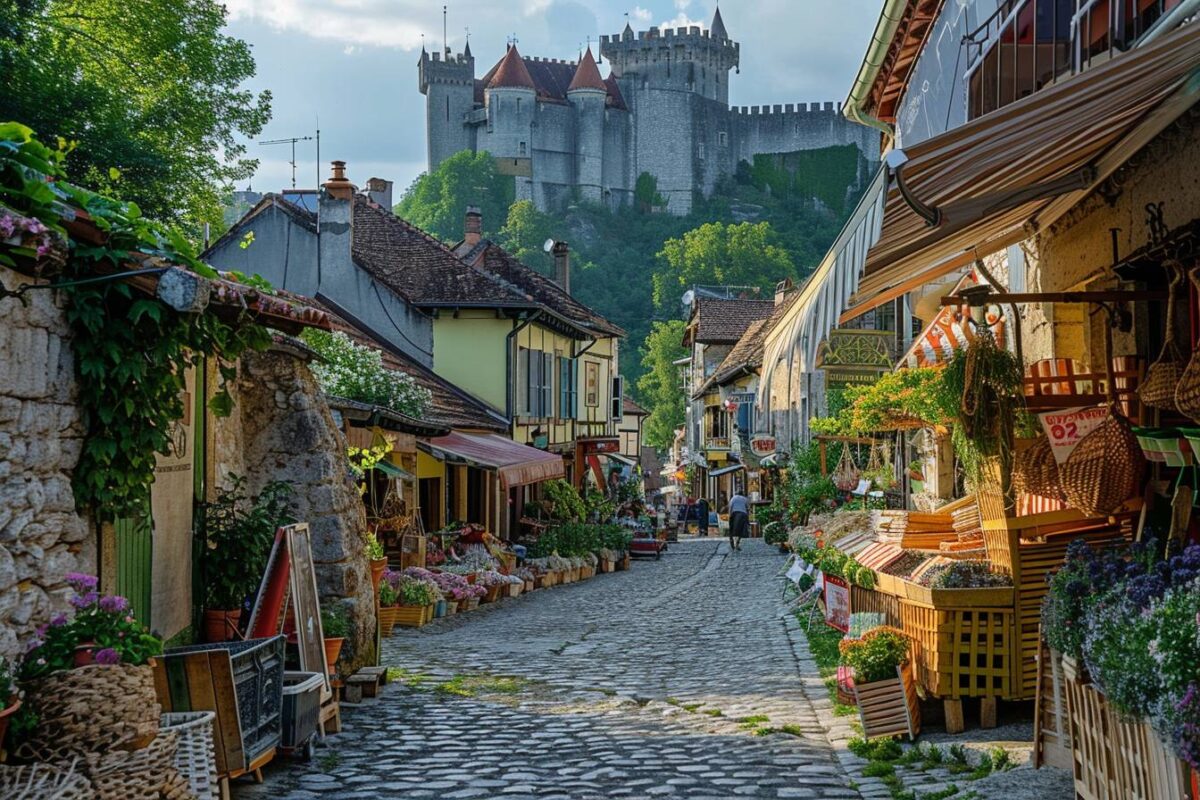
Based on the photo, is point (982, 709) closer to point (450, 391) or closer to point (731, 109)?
point (450, 391)

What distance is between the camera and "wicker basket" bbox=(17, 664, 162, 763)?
4559 millimetres

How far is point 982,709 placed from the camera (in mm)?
7168

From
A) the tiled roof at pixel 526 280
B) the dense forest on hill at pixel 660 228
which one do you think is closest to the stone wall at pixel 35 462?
the tiled roof at pixel 526 280

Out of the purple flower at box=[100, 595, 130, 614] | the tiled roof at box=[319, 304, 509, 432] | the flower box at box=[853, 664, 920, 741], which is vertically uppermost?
the tiled roof at box=[319, 304, 509, 432]

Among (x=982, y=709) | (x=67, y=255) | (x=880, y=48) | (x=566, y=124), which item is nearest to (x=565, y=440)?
(x=880, y=48)

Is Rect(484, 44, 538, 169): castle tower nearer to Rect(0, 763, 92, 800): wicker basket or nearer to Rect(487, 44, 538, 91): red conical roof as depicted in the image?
Rect(487, 44, 538, 91): red conical roof

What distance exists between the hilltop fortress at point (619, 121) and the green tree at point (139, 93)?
235 feet

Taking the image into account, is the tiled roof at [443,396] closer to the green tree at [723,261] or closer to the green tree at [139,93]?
the green tree at [139,93]

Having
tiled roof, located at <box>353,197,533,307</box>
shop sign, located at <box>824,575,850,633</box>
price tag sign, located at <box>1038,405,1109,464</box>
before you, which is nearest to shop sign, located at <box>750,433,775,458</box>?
tiled roof, located at <box>353,197,533,307</box>

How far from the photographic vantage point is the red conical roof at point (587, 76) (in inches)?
3804

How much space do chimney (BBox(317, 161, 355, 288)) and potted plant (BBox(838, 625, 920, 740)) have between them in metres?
15.2

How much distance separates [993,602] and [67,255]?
16.4ft

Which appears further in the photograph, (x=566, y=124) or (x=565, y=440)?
(x=566, y=124)

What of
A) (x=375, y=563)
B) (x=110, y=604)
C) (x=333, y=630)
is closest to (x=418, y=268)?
(x=375, y=563)
